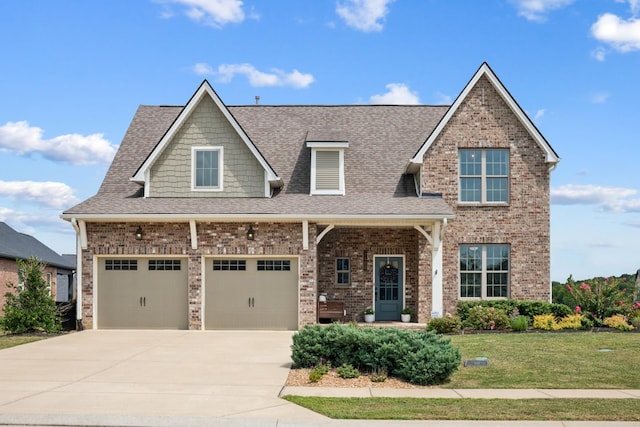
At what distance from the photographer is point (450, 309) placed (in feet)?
78.0

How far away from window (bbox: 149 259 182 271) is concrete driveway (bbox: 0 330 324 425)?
310cm

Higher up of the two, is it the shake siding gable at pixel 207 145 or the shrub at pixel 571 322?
the shake siding gable at pixel 207 145

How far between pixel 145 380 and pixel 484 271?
14437 millimetres

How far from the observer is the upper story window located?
23.8m

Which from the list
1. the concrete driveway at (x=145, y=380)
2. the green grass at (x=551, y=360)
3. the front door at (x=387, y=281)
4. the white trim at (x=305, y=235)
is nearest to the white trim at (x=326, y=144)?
the white trim at (x=305, y=235)

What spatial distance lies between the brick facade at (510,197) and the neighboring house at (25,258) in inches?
683

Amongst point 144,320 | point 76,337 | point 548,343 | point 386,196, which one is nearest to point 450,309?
point 386,196

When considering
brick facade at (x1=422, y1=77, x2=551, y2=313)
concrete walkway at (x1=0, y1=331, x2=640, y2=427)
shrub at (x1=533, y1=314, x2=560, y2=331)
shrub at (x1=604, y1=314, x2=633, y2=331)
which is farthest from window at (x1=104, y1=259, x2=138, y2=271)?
shrub at (x1=604, y1=314, x2=633, y2=331)

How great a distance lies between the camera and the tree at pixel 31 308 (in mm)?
21781

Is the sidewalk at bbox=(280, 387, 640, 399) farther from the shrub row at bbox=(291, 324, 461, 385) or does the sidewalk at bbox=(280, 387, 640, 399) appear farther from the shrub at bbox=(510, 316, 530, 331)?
the shrub at bbox=(510, 316, 530, 331)

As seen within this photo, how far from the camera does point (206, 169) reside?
78.5ft

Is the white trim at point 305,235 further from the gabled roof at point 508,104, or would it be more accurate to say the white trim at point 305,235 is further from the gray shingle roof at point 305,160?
the gabled roof at point 508,104

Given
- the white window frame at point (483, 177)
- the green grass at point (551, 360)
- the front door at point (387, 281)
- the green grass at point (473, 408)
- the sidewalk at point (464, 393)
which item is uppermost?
the white window frame at point (483, 177)

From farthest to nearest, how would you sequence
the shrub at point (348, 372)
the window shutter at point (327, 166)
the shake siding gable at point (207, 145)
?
the window shutter at point (327, 166), the shake siding gable at point (207, 145), the shrub at point (348, 372)
